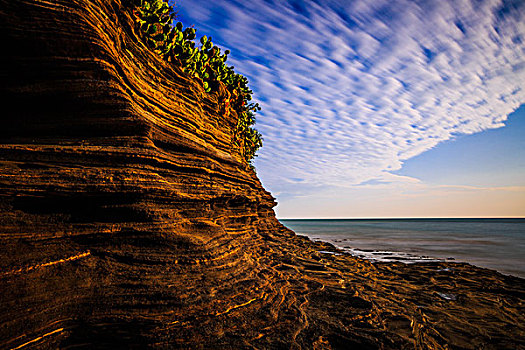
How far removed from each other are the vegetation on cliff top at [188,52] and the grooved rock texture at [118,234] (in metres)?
0.61

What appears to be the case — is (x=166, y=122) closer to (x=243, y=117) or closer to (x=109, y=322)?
(x=109, y=322)

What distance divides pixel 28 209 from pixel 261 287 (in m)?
4.33

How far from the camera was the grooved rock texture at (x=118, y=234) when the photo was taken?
345cm

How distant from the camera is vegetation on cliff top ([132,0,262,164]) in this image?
5.98 metres

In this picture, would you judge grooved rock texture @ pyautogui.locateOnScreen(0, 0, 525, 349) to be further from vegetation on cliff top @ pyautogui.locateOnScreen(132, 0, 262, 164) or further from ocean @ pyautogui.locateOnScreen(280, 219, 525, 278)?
ocean @ pyautogui.locateOnScreen(280, 219, 525, 278)

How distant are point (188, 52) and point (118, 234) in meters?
5.71

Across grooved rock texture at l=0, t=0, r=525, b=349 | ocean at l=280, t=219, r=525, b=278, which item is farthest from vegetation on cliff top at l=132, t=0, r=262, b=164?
ocean at l=280, t=219, r=525, b=278

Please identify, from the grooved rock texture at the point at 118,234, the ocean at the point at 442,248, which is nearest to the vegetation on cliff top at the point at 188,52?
the grooved rock texture at the point at 118,234

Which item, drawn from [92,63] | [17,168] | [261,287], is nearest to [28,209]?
[17,168]

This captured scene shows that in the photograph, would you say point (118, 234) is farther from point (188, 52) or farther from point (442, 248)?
point (442, 248)

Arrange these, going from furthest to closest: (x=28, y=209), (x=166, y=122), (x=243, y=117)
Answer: (x=243, y=117), (x=166, y=122), (x=28, y=209)

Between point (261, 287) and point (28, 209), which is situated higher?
point (28, 209)

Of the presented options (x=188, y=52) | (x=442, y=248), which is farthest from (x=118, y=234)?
(x=442, y=248)

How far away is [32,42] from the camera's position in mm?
3971
